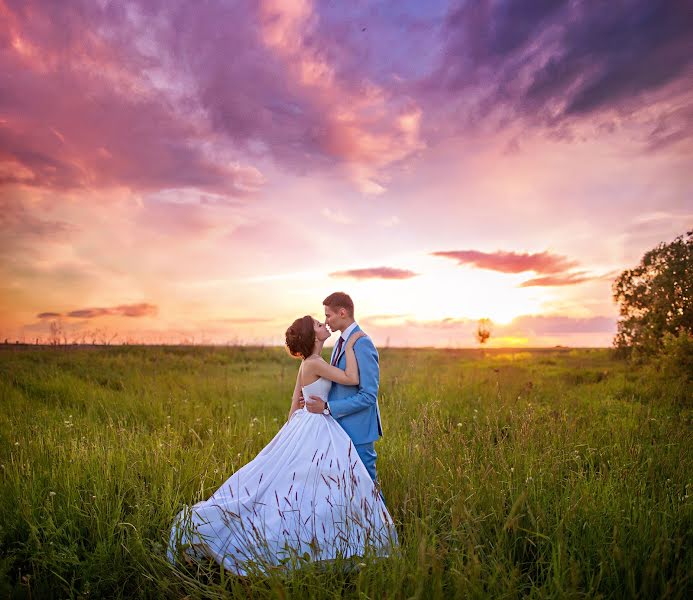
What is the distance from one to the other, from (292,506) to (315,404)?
92 cm

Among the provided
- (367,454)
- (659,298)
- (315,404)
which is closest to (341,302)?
(315,404)

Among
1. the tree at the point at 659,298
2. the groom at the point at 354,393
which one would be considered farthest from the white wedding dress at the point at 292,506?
the tree at the point at 659,298

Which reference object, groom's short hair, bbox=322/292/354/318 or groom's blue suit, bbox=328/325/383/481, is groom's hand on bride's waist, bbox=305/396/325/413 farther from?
groom's short hair, bbox=322/292/354/318

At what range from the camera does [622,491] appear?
4.83 meters

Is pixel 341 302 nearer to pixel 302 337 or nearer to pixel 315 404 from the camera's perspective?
pixel 302 337

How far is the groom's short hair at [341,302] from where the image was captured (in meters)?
4.45

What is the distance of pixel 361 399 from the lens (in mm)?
4363

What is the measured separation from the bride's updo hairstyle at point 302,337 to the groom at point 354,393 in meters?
0.25

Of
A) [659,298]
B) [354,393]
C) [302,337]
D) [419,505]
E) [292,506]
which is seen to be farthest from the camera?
[659,298]

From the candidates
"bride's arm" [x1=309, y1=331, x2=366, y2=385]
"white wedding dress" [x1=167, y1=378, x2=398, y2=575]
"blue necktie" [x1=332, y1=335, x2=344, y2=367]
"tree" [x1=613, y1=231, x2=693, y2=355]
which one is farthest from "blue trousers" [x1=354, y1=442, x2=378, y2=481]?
"tree" [x1=613, y1=231, x2=693, y2=355]

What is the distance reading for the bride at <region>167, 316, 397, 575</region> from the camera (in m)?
3.92

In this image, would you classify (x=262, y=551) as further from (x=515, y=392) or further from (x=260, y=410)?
(x=515, y=392)

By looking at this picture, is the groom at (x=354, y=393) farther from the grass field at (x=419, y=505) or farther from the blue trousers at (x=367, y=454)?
the grass field at (x=419, y=505)

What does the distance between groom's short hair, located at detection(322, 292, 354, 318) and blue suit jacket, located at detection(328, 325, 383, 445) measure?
193 mm
